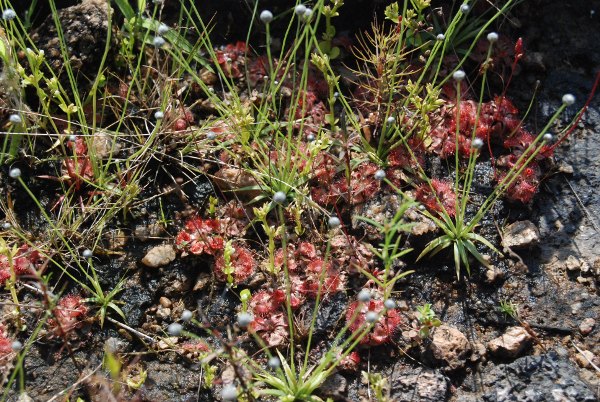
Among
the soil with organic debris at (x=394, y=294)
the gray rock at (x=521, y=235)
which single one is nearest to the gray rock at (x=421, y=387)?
the soil with organic debris at (x=394, y=294)

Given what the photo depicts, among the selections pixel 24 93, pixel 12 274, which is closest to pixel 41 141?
pixel 24 93

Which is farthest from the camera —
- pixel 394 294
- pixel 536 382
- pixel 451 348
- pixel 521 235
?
pixel 521 235

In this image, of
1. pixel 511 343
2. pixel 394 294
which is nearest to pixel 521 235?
pixel 511 343

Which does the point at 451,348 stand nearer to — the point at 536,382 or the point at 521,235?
the point at 536,382

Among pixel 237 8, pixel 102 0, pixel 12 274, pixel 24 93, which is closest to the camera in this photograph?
pixel 12 274

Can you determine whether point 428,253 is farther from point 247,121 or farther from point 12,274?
point 12,274

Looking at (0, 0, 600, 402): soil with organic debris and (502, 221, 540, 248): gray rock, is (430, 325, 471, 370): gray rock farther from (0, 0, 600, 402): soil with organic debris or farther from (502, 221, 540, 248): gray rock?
(502, 221, 540, 248): gray rock

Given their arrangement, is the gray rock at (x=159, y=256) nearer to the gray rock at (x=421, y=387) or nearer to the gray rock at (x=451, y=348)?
the gray rock at (x=421, y=387)
